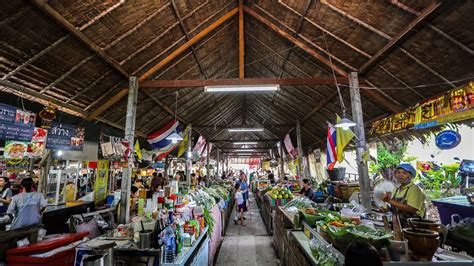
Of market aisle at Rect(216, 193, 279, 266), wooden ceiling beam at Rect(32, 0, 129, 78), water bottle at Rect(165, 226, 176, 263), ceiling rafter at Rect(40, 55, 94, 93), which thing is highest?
wooden ceiling beam at Rect(32, 0, 129, 78)

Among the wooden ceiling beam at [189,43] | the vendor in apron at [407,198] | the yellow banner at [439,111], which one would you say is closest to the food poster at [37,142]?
the wooden ceiling beam at [189,43]

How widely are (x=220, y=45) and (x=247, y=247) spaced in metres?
6.79

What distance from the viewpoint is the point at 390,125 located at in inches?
259

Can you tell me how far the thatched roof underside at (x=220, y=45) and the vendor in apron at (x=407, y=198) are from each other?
2940 millimetres

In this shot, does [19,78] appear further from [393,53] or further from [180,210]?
[393,53]

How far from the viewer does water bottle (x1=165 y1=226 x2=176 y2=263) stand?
273cm

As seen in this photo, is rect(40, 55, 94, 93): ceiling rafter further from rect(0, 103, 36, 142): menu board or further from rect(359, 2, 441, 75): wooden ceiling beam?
rect(359, 2, 441, 75): wooden ceiling beam

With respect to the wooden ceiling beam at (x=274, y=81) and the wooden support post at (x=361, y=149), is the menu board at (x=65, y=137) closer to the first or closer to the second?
the wooden ceiling beam at (x=274, y=81)

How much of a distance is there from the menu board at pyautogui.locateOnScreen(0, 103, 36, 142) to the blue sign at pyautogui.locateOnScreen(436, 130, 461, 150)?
9141mm

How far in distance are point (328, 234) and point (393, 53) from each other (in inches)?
195

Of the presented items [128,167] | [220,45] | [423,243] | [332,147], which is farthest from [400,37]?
[128,167]

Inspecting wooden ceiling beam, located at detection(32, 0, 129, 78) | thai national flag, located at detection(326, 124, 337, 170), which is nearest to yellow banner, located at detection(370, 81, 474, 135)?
thai national flag, located at detection(326, 124, 337, 170)

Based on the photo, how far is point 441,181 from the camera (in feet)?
22.1

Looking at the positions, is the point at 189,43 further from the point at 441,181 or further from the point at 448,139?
the point at 441,181
